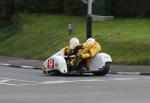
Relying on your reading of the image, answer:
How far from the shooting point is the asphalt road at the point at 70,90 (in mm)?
16828

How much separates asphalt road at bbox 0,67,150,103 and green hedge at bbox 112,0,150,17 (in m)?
17.6

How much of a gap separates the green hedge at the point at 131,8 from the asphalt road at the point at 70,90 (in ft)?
57.9

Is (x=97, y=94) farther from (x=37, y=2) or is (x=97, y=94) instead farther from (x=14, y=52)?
(x=37, y=2)

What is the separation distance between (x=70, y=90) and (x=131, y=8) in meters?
24.0

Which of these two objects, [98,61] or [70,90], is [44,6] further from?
[70,90]

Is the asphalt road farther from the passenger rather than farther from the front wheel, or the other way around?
the passenger

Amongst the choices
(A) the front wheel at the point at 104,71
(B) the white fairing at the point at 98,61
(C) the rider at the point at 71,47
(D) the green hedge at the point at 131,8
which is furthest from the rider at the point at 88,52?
(D) the green hedge at the point at 131,8

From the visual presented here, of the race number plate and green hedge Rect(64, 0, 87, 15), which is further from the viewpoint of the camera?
green hedge Rect(64, 0, 87, 15)

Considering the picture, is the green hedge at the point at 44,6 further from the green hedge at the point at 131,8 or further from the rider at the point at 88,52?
the rider at the point at 88,52

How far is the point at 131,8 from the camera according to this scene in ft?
140

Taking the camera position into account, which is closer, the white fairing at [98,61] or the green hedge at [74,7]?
the white fairing at [98,61]

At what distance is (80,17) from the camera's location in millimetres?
A: 45750

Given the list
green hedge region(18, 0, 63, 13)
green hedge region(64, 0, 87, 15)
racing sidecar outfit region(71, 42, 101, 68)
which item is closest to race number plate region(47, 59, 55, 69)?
racing sidecar outfit region(71, 42, 101, 68)

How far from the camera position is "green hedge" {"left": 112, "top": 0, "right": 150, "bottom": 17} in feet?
137
